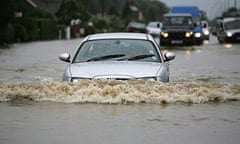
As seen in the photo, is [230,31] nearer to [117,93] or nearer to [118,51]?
[118,51]

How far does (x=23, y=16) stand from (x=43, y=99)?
4266 cm

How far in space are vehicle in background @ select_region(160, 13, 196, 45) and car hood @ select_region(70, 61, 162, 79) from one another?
26.4 meters

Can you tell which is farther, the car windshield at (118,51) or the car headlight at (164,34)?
the car headlight at (164,34)

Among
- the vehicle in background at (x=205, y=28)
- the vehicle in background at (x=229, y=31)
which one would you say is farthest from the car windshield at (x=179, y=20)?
the vehicle in background at (x=205, y=28)

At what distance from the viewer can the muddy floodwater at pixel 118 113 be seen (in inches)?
320

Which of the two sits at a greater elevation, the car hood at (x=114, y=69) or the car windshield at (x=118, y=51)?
the car windshield at (x=118, y=51)

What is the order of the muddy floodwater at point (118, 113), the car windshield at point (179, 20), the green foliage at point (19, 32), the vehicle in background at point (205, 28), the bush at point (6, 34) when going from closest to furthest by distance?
the muddy floodwater at point (118, 113) → the car windshield at point (179, 20) → the bush at point (6, 34) → the vehicle in background at point (205, 28) → the green foliage at point (19, 32)

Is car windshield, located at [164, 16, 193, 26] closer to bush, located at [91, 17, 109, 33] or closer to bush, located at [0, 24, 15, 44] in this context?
bush, located at [0, 24, 15, 44]

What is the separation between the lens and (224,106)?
1092 cm

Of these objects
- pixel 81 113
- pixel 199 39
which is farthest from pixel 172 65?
pixel 199 39

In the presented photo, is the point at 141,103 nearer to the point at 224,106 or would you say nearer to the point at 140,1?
the point at 224,106

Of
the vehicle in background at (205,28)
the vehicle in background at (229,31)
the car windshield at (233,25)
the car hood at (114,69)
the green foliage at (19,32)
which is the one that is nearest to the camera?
the car hood at (114,69)

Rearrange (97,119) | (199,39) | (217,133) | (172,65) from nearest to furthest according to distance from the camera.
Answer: (217,133)
(97,119)
(172,65)
(199,39)

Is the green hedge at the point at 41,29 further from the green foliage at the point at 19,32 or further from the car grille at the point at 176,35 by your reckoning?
the car grille at the point at 176,35
